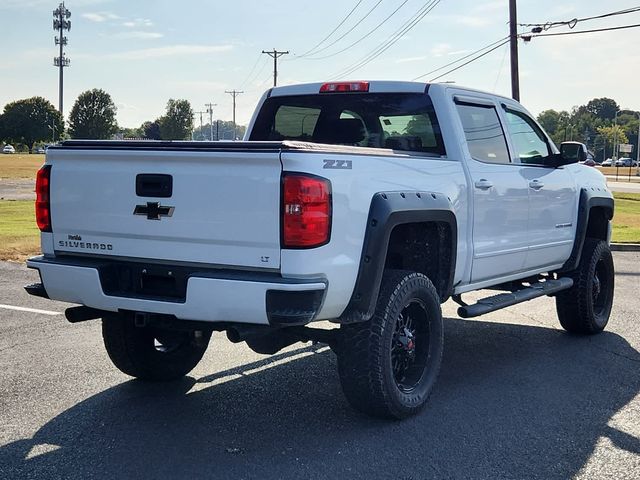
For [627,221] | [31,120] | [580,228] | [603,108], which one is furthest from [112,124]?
[603,108]

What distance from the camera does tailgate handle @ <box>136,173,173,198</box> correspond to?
4.20 m

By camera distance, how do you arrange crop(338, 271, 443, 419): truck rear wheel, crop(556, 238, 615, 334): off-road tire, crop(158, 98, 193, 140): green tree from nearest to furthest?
1. crop(338, 271, 443, 419): truck rear wheel
2. crop(556, 238, 615, 334): off-road tire
3. crop(158, 98, 193, 140): green tree

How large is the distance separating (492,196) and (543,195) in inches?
40.9

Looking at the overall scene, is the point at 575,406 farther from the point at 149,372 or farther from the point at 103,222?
the point at 103,222

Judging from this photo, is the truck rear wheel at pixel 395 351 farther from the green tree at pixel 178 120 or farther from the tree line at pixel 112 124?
the green tree at pixel 178 120

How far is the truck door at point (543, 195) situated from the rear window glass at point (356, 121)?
3.34ft

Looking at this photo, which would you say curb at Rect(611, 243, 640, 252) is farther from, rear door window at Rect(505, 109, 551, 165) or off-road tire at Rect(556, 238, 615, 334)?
rear door window at Rect(505, 109, 551, 165)

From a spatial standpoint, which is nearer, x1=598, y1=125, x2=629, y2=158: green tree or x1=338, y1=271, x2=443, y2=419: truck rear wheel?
x1=338, y1=271, x2=443, y2=419: truck rear wheel

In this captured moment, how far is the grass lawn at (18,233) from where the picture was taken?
12234 mm

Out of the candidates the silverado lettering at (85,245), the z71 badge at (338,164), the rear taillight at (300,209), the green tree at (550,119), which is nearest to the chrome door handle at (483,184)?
the z71 badge at (338,164)

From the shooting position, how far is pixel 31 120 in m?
120

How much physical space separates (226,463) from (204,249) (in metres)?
1.14

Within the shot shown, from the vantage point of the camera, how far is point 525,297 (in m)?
6.18

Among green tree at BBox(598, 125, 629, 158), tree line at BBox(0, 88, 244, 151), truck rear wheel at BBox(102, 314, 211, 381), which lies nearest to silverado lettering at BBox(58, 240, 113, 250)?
truck rear wheel at BBox(102, 314, 211, 381)
